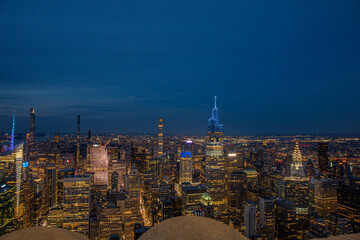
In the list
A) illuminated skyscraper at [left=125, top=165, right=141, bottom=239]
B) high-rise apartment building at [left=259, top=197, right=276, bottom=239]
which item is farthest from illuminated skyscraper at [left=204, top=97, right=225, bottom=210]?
illuminated skyscraper at [left=125, top=165, right=141, bottom=239]

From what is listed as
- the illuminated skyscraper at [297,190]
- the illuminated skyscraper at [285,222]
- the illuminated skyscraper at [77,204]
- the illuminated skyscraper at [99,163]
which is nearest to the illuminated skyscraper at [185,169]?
the illuminated skyscraper at [99,163]

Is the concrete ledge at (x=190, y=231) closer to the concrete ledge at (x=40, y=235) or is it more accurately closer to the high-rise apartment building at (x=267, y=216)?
the concrete ledge at (x=40, y=235)

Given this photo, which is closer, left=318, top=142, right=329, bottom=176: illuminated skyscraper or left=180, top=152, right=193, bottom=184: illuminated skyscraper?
left=318, top=142, right=329, bottom=176: illuminated skyscraper

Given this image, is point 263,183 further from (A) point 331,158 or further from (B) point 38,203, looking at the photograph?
(B) point 38,203

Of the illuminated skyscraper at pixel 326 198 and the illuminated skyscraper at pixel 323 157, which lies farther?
the illuminated skyscraper at pixel 323 157

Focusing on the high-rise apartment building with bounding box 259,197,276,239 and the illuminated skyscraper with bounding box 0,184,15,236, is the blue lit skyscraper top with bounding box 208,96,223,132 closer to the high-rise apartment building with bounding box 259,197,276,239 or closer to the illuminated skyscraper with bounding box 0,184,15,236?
the high-rise apartment building with bounding box 259,197,276,239

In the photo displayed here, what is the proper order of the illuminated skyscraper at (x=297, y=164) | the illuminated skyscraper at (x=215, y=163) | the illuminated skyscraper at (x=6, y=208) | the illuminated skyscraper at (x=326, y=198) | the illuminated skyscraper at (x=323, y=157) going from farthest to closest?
the illuminated skyscraper at (x=297, y=164), the illuminated skyscraper at (x=215, y=163), the illuminated skyscraper at (x=323, y=157), the illuminated skyscraper at (x=326, y=198), the illuminated skyscraper at (x=6, y=208)

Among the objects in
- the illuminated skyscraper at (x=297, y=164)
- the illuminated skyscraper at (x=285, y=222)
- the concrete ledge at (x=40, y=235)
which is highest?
the concrete ledge at (x=40, y=235)
